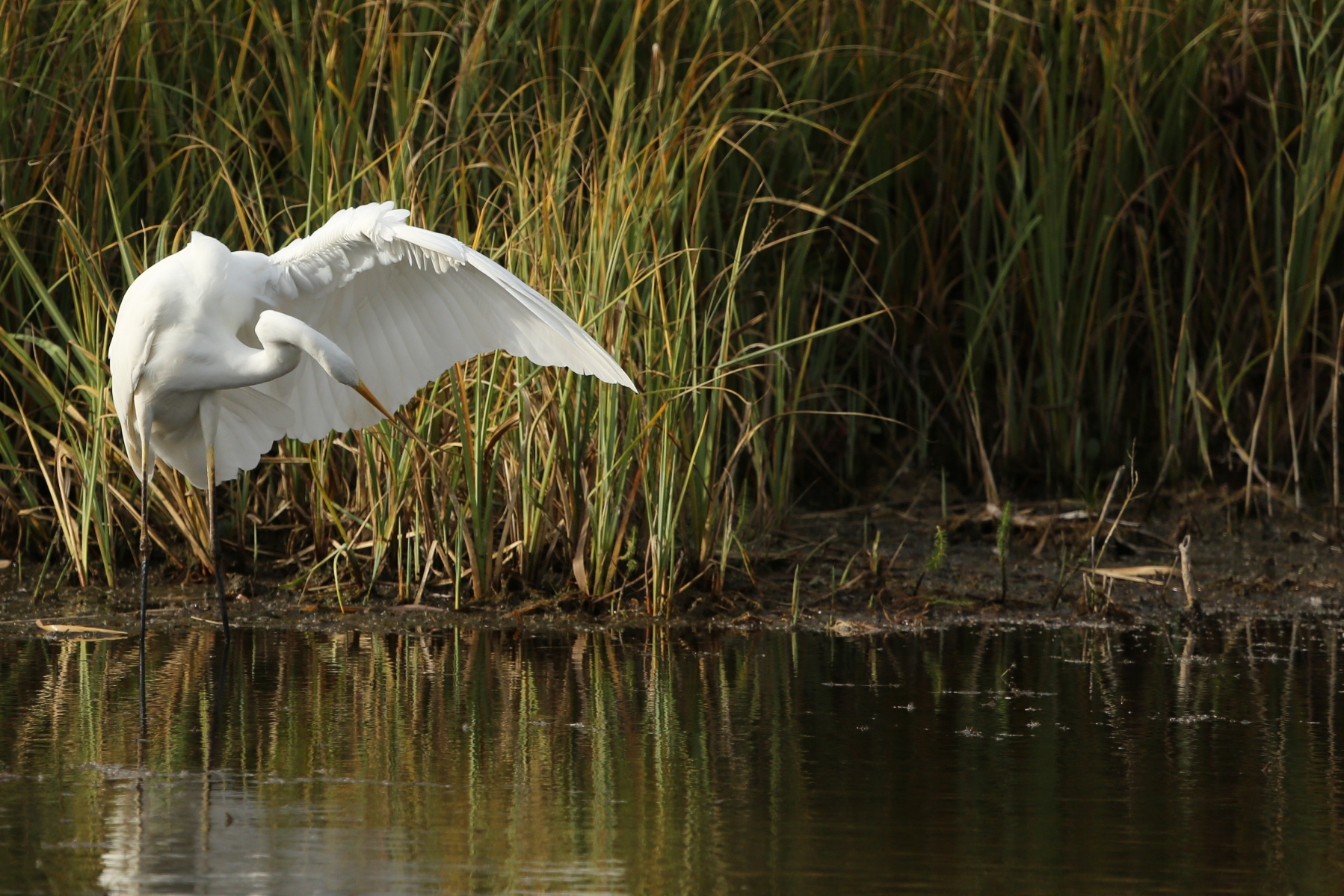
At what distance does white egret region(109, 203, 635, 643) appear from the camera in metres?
4.86

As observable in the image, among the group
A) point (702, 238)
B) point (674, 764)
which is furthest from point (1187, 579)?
point (674, 764)

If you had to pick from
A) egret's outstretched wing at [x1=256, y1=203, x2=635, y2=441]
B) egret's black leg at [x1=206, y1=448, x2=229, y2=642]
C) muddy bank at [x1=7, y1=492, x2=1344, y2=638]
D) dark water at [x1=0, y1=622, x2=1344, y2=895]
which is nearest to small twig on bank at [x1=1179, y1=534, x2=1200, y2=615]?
muddy bank at [x1=7, y1=492, x2=1344, y2=638]

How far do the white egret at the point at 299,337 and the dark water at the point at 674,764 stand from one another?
2.06 feet

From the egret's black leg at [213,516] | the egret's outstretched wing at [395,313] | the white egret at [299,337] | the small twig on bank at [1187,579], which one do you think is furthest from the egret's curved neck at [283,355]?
the small twig on bank at [1187,579]

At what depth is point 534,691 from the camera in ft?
14.7

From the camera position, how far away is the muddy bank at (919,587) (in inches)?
218

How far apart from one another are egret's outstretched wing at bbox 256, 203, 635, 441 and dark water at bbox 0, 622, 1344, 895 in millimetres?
746

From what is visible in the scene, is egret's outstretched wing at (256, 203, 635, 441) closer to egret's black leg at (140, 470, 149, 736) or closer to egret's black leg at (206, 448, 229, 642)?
egret's black leg at (206, 448, 229, 642)

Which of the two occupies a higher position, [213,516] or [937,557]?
[213,516]

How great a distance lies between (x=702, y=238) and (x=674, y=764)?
2954 mm

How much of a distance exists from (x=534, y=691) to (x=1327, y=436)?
4088mm

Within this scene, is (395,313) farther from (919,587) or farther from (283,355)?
(919,587)

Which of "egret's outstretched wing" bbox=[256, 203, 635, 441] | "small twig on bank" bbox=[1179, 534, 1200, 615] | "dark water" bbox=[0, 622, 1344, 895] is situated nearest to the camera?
"dark water" bbox=[0, 622, 1344, 895]

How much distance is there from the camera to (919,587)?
5.86 meters
